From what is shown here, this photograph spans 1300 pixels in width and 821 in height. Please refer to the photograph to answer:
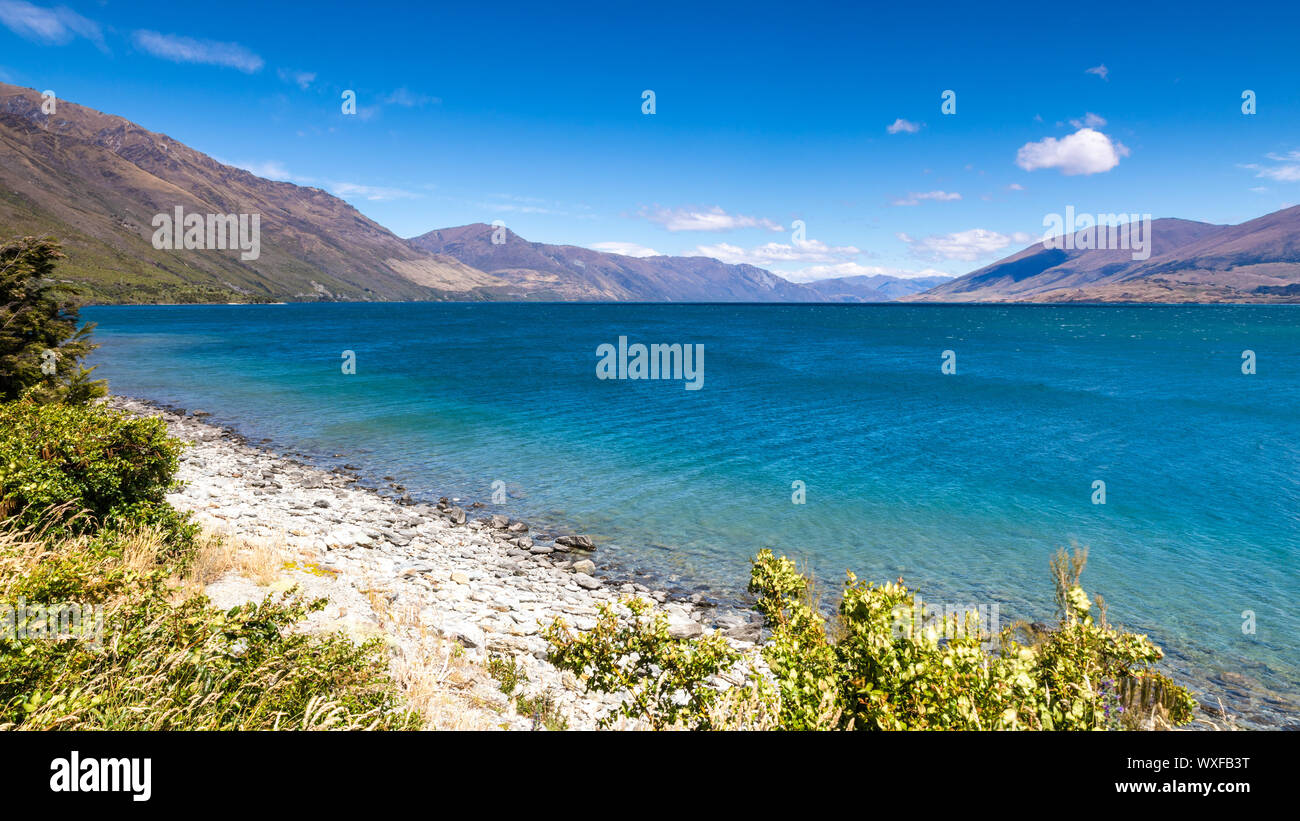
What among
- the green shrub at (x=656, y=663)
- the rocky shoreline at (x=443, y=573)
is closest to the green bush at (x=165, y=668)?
the green shrub at (x=656, y=663)

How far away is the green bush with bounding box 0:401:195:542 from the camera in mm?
11141

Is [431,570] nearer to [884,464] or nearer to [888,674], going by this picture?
[888,674]

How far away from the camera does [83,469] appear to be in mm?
12180

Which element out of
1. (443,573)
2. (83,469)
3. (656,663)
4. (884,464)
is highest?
(83,469)

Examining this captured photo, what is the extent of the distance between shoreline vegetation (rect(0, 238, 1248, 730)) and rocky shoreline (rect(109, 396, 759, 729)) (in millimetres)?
114

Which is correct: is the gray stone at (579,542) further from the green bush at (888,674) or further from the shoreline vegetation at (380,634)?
the green bush at (888,674)

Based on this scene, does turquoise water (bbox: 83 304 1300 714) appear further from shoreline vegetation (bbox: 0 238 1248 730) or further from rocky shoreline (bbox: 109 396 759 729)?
shoreline vegetation (bbox: 0 238 1248 730)

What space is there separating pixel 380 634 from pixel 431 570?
25.5 feet

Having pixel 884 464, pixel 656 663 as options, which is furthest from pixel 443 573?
pixel 884 464

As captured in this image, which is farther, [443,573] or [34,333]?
[34,333]

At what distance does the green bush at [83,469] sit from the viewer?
11.1 meters

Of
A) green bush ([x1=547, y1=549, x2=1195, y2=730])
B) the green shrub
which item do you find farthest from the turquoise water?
the green shrub

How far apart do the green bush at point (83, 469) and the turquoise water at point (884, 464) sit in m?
13.9
